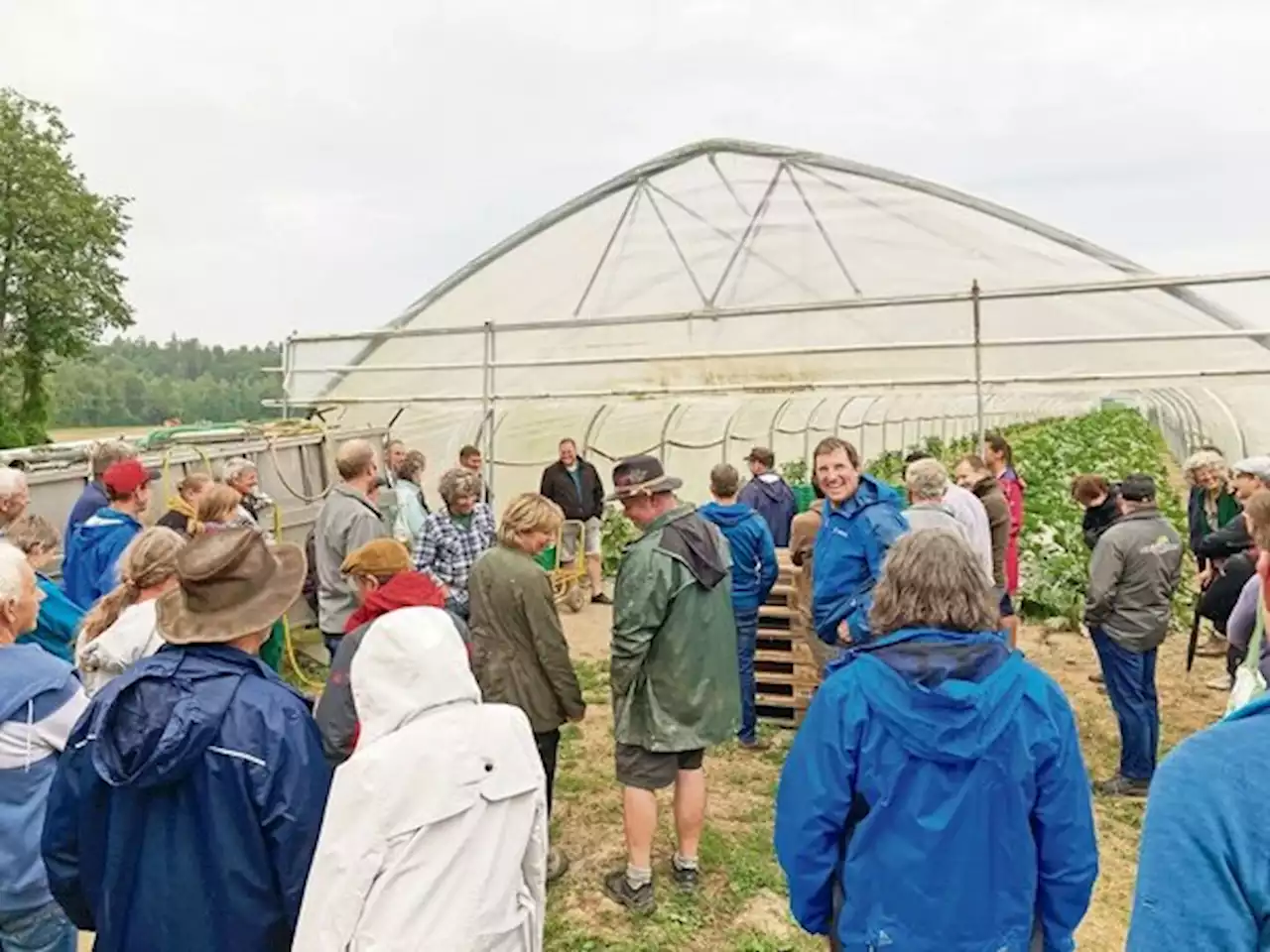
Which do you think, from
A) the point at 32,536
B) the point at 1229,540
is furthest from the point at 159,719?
the point at 1229,540

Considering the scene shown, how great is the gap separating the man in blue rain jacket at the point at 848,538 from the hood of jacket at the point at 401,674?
2.67 metres

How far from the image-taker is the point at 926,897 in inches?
87.5

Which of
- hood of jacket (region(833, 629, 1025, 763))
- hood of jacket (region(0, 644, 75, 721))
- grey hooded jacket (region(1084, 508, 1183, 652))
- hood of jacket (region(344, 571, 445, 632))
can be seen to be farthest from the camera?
grey hooded jacket (region(1084, 508, 1183, 652))

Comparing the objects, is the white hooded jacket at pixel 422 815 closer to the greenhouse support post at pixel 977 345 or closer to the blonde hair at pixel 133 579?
the blonde hair at pixel 133 579

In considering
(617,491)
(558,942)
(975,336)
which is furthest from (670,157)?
(558,942)

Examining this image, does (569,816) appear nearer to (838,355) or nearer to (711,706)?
(711,706)

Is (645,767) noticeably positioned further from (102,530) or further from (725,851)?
(102,530)

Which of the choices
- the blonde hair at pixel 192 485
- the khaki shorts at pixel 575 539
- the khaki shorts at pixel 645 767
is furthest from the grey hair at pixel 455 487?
the khaki shorts at pixel 575 539

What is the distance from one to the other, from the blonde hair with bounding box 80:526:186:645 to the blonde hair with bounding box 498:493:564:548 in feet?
4.29

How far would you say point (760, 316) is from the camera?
7.91 meters

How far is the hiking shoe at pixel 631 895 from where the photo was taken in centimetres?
407

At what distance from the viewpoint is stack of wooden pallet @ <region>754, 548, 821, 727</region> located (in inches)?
245

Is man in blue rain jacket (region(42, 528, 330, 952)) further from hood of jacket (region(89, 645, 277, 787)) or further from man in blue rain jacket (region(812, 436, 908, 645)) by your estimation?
man in blue rain jacket (region(812, 436, 908, 645))

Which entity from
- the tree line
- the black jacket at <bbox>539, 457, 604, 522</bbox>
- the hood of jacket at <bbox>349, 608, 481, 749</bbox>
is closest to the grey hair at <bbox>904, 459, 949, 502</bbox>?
the hood of jacket at <bbox>349, 608, 481, 749</bbox>
